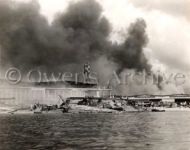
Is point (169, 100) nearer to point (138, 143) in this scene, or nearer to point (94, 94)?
point (94, 94)

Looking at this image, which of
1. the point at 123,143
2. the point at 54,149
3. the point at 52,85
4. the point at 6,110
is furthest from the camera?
the point at 52,85

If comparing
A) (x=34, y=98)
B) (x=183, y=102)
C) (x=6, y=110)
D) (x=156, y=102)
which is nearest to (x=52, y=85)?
(x=34, y=98)

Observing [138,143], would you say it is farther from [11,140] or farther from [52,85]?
[52,85]

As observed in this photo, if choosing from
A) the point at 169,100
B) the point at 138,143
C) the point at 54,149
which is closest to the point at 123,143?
the point at 138,143

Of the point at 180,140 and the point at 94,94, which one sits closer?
the point at 180,140

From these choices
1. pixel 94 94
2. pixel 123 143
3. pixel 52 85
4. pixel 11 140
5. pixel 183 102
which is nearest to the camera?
pixel 123 143

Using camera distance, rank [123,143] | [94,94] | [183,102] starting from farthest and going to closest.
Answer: [183,102], [94,94], [123,143]

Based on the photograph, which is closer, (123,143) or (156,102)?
(123,143)

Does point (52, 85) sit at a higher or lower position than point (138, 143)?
higher

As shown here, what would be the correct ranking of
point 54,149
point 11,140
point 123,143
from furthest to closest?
point 11,140 < point 123,143 < point 54,149
